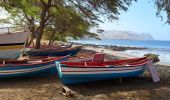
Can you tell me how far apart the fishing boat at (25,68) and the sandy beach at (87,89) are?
328mm

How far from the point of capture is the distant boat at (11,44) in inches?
763

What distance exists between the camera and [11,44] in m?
19.6

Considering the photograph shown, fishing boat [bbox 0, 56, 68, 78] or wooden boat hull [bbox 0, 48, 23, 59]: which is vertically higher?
wooden boat hull [bbox 0, 48, 23, 59]

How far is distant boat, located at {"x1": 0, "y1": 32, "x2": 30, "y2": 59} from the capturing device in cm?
1938

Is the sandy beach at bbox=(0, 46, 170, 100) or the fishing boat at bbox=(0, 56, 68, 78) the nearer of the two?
the sandy beach at bbox=(0, 46, 170, 100)

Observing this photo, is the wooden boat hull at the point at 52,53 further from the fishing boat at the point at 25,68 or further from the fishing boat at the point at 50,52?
the fishing boat at the point at 25,68

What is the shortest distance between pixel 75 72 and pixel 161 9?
212 inches

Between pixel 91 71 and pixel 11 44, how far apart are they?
6969mm

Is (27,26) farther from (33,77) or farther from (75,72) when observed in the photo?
(75,72)

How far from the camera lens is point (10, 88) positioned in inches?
548

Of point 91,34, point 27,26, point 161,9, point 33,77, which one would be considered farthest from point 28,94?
point 91,34

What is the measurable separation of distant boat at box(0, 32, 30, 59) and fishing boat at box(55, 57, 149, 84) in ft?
19.2

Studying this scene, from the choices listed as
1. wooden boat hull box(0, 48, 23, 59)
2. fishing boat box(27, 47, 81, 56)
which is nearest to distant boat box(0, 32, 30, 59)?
wooden boat hull box(0, 48, 23, 59)

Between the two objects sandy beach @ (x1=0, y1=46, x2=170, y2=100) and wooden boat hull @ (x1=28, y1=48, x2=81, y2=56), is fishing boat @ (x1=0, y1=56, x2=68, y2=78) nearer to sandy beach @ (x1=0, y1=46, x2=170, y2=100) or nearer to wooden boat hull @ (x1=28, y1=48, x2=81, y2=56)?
sandy beach @ (x1=0, y1=46, x2=170, y2=100)
